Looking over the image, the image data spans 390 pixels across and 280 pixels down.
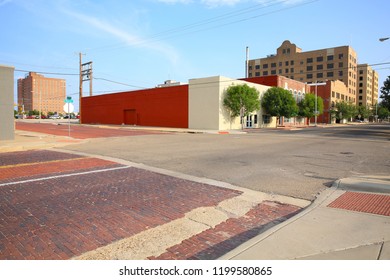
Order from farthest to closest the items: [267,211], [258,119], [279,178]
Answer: [258,119] → [279,178] → [267,211]

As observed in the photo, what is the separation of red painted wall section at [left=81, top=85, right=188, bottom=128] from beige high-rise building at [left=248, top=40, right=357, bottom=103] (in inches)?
2920

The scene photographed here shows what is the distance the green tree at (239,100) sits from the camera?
124ft

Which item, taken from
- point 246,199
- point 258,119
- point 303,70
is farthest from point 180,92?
point 303,70

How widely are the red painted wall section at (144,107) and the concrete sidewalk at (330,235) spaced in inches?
1431

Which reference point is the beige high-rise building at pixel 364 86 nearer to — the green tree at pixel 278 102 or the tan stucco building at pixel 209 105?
the green tree at pixel 278 102

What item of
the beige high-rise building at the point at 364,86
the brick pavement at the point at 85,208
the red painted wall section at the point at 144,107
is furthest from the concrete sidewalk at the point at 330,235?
the beige high-rise building at the point at 364,86

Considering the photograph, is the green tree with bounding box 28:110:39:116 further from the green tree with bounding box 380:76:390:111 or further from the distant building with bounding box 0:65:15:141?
the green tree with bounding box 380:76:390:111

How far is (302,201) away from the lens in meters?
6.11

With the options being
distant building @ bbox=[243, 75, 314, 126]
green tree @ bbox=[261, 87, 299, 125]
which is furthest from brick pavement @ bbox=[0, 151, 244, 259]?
distant building @ bbox=[243, 75, 314, 126]

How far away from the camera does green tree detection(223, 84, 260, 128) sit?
37.8 metres

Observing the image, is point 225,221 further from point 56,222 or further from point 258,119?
point 258,119

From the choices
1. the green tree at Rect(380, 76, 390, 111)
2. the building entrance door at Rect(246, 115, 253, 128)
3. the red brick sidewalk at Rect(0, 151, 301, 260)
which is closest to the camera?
the red brick sidewalk at Rect(0, 151, 301, 260)
